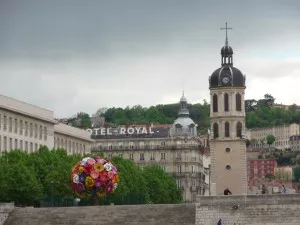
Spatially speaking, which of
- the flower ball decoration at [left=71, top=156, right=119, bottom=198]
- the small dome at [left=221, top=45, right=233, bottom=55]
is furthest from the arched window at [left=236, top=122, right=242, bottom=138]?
the flower ball decoration at [left=71, top=156, right=119, bottom=198]

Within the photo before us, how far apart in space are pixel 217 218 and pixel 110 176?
1064 centimetres

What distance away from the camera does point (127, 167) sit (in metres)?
129

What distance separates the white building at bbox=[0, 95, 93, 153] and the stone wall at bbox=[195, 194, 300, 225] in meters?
51.8

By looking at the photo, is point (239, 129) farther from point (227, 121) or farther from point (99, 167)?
point (99, 167)

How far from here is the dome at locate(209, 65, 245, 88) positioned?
14788 cm

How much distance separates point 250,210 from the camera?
282ft

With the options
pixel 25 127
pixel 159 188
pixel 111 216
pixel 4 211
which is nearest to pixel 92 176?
pixel 111 216

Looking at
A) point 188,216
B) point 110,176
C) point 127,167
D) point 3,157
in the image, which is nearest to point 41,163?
point 3,157

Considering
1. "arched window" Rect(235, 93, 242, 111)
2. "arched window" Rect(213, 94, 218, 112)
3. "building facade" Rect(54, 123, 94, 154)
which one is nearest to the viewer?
"arched window" Rect(235, 93, 242, 111)

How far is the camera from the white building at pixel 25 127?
137125mm

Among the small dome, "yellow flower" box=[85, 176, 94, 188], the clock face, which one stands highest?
the small dome

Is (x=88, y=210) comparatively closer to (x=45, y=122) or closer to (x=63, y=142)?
(x=45, y=122)

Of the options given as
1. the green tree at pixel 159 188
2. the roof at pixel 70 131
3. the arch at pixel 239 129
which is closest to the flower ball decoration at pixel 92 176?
the green tree at pixel 159 188

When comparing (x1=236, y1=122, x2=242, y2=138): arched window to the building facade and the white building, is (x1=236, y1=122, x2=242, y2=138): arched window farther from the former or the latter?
the building facade
